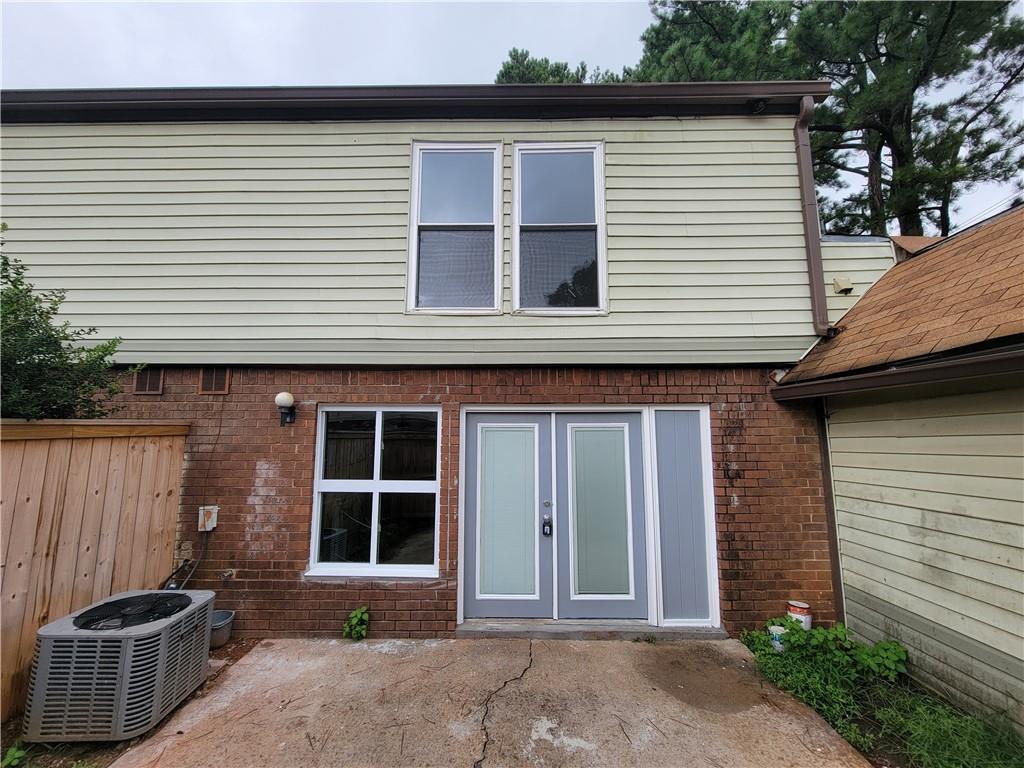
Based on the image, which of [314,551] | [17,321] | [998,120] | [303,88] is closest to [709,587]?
[314,551]

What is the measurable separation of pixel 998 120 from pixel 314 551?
14.7 meters

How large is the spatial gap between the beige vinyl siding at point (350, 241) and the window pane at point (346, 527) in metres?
1.35

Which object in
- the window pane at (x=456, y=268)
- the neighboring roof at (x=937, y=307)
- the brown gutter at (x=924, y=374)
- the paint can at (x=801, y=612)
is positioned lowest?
the paint can at (x=801, y=612)

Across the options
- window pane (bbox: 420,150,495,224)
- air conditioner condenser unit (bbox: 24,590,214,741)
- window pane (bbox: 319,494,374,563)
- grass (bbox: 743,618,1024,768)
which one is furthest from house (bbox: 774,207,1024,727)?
air conditioner condenser unit (bbox: 24,590,214,741)

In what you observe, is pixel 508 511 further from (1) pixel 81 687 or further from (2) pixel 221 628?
(1) pixel 81 687

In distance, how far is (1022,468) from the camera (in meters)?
2.35

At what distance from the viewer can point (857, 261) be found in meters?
4.14

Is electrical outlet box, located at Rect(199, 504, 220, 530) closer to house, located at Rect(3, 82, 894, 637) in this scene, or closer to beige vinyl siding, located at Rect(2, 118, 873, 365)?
house, located at Rect(3, 82, 894, 637)

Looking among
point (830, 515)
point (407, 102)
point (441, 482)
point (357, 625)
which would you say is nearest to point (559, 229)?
point (407, 102)

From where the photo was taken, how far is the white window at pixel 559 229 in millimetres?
4109

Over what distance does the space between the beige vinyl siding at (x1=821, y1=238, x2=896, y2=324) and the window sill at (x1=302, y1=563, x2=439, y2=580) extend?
4.78 m

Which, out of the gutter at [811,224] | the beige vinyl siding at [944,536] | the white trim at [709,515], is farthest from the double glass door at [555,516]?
the gutter at [811,224]

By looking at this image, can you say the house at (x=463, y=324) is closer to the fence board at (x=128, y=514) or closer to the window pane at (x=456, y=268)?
the window pane at (x=456, y=268)

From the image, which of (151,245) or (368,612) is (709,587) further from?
(151,245)
